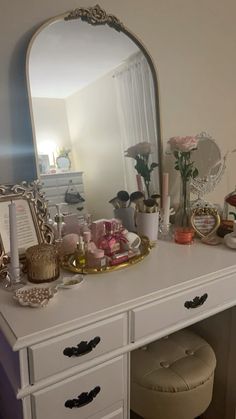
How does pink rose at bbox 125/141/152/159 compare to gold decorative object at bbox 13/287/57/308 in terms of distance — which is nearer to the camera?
gold decorative object at bbox 13/287/57/308

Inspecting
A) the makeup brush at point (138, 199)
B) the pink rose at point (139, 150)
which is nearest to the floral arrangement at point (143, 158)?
the pink rose at point (139, 150)

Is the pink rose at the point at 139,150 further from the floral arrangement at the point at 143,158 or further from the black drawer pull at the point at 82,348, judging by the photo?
the black drawer pull at the point at 82,348

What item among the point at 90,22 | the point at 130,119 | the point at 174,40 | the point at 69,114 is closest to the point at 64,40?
the point at 90,22

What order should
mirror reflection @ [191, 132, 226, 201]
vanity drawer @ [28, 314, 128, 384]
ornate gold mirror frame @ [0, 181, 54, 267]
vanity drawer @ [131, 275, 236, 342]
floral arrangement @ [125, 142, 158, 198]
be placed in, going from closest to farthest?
vanity drawer @ [28, 314, 128, 384] → vanity drawer @ [131, 275, 236, 342] → ornate gold mirror frame @ [0, 181, 54, 267] → floral arrangement @ [125, 142, 158, 198] → mirror reflection @ [191, 132, 226, 201]

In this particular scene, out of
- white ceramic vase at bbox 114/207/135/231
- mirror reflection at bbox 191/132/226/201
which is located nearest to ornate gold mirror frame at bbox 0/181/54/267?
white ceramic vase at bbox 114/207/135/231

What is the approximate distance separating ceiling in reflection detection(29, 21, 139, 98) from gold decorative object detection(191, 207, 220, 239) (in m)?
0.70

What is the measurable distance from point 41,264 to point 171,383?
0.63m

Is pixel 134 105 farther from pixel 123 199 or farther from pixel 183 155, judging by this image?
pixel 123 199

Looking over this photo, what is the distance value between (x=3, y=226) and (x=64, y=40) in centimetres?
70

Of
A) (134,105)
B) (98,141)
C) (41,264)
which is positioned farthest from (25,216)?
(134,105)

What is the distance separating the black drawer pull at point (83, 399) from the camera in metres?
0.79

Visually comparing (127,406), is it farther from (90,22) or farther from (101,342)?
(90,22)

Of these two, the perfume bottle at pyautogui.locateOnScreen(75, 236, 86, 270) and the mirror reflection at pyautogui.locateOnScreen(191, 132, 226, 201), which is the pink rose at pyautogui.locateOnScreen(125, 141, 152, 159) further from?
the perfume bottle at pyautogui.locateOnScreen(75, 236, 86, 270)

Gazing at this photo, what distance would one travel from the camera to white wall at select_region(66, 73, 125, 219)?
118 cm
